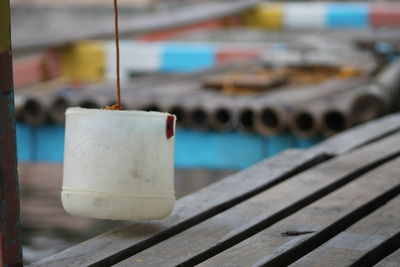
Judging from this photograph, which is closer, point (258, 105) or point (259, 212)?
point (259, 212)

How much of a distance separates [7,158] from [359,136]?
2.58 meters

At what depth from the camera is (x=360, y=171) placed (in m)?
3.79

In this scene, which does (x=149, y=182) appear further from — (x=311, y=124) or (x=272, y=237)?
(x=311, y=124)

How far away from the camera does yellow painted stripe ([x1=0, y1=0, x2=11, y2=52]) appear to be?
239 cm

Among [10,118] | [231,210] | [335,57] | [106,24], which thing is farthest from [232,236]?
[106,24]

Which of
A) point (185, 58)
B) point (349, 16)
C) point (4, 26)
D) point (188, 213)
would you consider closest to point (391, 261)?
point (188, 213)

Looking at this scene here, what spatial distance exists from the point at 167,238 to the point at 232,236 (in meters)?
0.19

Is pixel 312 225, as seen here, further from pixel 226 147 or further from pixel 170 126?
pixel 226 147

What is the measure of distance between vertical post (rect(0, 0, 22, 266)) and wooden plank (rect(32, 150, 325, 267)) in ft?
0.47

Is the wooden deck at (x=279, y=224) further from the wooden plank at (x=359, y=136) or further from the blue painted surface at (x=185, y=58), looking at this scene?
the blue painted surface at (x=185, y=58)

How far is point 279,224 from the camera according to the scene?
9.84ft

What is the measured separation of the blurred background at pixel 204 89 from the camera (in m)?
5.72

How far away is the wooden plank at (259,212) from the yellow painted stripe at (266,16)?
832cm

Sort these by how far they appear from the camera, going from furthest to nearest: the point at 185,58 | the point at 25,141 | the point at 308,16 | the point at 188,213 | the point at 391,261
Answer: the point at 308,16
the point at 185,58
the point at 25,141
the point at 188,213
the point at 391,261
